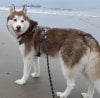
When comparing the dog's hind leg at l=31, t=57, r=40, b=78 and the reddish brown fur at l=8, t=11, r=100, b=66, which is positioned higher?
the reddish brown fur at l=8, t=11, r=100, b=66

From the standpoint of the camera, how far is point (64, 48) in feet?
15.2

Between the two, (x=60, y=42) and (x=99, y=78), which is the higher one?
(x=60, y=42)

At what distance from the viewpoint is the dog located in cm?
441

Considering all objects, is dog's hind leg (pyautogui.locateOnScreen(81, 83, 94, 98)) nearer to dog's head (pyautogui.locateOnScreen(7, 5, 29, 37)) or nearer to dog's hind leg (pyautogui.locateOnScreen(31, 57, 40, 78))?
dog's hind leg (pyautogui.locateOnScreen(31, 57, 40, 78))

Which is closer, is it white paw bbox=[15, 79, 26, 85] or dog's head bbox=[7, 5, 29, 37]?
dog's head bbox=[7, 5, 29, 37]

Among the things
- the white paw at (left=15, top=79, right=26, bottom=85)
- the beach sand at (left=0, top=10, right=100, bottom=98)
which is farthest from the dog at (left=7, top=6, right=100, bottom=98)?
the beach sand at (left=0, top=10, right=100, bottom=98)

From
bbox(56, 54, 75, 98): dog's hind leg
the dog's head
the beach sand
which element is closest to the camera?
bbox(56, 54, 75, 98): dog's hind leg

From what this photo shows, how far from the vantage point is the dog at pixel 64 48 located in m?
4.41

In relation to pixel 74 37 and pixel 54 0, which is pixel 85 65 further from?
pixel 54 0

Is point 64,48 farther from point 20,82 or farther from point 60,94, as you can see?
point 20,82

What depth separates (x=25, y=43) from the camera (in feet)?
17.2

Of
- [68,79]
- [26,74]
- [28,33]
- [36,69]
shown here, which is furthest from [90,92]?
[28,33]

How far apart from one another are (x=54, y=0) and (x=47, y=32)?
2462cm

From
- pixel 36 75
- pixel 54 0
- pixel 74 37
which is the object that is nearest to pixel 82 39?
pixel 74 37
